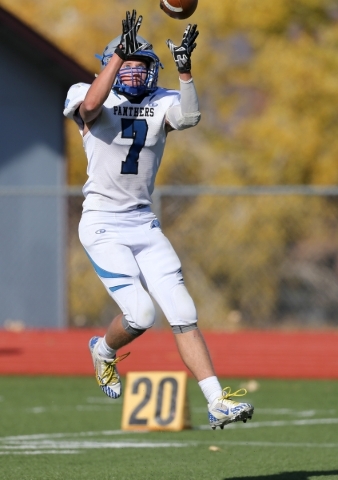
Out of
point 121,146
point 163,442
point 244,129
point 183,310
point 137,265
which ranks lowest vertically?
point 163,442

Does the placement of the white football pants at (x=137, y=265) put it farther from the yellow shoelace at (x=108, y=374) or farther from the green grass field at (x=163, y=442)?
the green grass field at (x=163, y=442)

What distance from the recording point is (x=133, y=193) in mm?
6422

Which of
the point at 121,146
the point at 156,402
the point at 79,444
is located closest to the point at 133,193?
the point at 121,146

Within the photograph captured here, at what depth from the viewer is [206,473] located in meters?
6.36

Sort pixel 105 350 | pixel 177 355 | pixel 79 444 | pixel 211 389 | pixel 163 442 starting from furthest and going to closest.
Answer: pixel 177 355 < pixel 163 442 < pixel 79 444 < pixel 105 350 < pixel 211 389

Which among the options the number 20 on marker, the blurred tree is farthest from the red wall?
the number 20 on marker

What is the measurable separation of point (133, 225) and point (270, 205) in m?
11.0

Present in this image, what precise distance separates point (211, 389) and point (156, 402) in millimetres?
2528

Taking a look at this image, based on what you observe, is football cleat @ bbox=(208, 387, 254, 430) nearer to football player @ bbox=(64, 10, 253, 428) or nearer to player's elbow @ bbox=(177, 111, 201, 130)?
football player @ bbox=(64, 10, 253, 428)

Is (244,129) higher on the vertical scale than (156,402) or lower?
higher

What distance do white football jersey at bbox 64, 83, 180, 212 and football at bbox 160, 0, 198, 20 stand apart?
501mm

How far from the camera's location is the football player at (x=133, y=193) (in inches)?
244

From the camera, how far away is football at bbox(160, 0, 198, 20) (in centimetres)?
642

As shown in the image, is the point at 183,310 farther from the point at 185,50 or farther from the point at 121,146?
the point at 185,50
